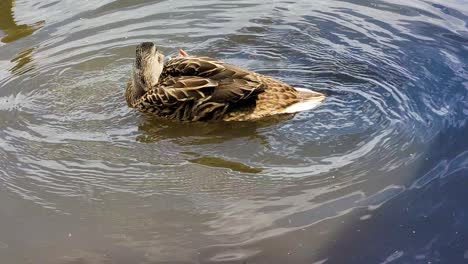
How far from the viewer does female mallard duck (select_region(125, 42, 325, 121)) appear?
6.02 m

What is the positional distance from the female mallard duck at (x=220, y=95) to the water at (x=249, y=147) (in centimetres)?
15

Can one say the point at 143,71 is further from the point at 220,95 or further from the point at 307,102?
the point at 307,102

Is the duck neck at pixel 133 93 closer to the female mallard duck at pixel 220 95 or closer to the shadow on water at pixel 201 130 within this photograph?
the female mallard duck at pixel 220 95

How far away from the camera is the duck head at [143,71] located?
6461 mm

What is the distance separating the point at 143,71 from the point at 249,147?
1.56m

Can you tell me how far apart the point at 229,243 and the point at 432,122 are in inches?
85.4

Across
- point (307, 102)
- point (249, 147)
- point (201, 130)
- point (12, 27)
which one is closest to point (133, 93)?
point (201, 130)

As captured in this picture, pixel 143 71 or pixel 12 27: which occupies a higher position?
pixel 12 27

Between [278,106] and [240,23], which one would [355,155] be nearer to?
[278,106]

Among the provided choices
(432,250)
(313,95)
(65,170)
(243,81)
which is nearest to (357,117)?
(313,95)

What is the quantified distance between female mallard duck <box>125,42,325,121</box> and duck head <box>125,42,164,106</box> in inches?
8.2

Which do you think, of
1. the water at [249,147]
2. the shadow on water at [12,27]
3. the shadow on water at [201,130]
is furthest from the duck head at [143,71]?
the shadow on water at [12,27]

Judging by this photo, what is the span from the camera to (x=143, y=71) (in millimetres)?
6496

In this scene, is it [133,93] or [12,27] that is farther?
[12,27]
